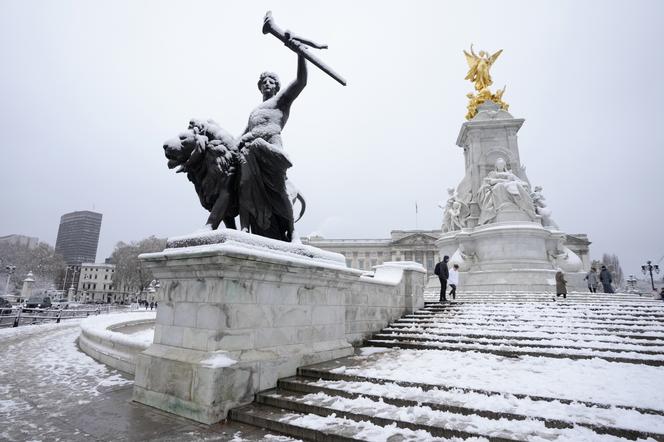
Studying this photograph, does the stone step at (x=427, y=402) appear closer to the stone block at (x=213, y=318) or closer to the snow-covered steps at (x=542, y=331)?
the stone block at (x=213, y=318)

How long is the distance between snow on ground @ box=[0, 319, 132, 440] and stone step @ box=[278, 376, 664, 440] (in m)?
2.63

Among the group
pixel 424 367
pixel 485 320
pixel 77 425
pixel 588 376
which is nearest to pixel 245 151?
pixel 77 425

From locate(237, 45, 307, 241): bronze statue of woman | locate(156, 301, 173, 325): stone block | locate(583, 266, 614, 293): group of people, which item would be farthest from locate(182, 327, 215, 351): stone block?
locate(583, 266, 614, 293): group of people

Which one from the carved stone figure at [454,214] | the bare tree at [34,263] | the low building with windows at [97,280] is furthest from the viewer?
the low building with windows at [97,280]

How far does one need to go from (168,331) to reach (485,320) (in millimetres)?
7374

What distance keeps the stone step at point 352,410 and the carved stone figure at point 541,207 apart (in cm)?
2122

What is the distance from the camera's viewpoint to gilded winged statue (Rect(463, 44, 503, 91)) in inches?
1012

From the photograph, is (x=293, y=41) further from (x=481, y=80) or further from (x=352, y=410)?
(x=481, y=80)

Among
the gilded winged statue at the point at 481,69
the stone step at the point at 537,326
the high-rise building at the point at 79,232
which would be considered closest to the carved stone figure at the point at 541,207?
the gilded winged statue at the point at 481,69

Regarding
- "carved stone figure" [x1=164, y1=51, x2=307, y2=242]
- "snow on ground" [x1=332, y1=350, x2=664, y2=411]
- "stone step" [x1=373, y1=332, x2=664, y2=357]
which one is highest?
"carved stone figure" [x1=164, y1=51, x2=307, y2=242]

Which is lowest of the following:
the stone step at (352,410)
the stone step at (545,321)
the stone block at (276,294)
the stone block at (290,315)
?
the stone step at (352,410)

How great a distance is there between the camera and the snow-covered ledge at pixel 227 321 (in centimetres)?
402

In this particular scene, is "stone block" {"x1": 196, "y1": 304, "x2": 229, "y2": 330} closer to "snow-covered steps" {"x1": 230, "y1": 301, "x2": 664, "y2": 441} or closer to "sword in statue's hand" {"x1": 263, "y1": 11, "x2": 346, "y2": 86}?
"snow-covered steps" {"x1": 230, "y1": 301, "x2": 664, "y2": 441}

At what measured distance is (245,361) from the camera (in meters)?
4.25
